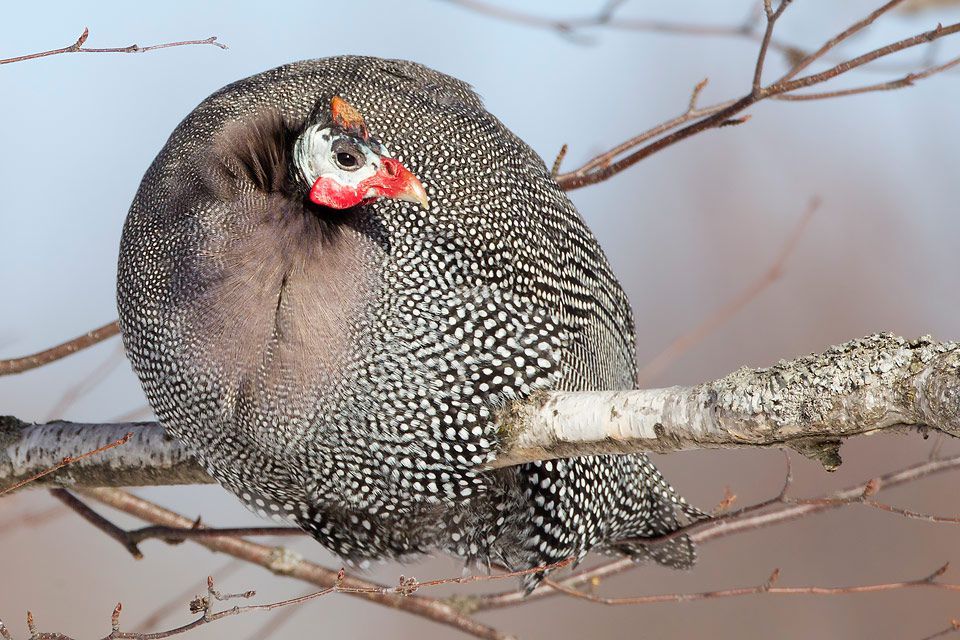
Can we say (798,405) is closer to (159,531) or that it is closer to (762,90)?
(762,90)

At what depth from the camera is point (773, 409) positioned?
6.55 ft

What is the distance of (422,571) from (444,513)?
2.82 m

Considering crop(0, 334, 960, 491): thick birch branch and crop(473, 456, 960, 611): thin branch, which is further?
crop(473, 456, 960, 611): thin branch

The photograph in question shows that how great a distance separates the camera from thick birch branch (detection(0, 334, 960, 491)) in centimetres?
185

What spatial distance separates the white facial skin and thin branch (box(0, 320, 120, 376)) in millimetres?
931

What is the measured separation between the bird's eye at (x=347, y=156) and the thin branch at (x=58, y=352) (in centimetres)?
98

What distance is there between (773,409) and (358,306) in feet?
3.23

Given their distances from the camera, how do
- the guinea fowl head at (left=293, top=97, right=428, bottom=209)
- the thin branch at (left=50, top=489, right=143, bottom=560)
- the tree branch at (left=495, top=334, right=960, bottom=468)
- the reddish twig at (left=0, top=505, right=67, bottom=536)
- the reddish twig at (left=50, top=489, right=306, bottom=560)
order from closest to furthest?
the tree branch at (left=495, top=334, right=960, bottom=468), the guinea fowl head at (left=293, top=97, right=428, bottom=209), the reddish twig at (left=50, top=489, right=306, bottom=560), the thin branch at (left=50, top=489, right=143, bottom=560), the reddish twig at (left=0, top=505, right=67, bottom=536)

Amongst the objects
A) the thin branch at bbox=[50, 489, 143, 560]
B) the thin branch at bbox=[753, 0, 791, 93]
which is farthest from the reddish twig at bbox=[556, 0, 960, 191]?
the thin branch at bbox=[50, 489, 143, 560]

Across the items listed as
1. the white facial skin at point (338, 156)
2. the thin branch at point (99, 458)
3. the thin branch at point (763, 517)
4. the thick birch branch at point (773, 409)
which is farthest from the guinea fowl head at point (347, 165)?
the thin branch at point (763, 517)

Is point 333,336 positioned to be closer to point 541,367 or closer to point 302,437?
point 302,437

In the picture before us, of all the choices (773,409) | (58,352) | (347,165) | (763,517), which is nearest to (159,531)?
(58,352)

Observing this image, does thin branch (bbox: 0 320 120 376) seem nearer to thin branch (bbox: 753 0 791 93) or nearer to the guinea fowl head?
the guinea fowl head

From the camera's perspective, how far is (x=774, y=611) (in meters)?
5.09
